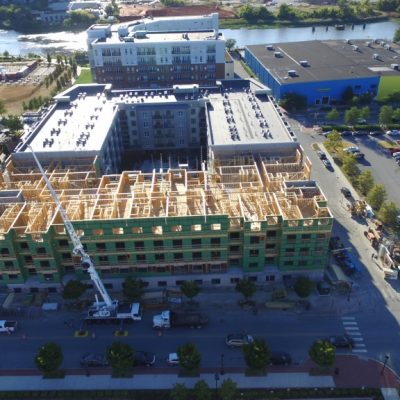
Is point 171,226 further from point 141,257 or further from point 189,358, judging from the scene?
point 189,358

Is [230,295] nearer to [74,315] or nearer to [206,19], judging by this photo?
[74,315]

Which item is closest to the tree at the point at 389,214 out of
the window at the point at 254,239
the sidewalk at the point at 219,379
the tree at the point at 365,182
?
the tree at the point at 365,182

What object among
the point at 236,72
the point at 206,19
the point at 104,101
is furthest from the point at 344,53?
the point at 104,101

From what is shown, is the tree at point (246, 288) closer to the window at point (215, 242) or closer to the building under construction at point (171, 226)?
the building under construction at point (171, 226)

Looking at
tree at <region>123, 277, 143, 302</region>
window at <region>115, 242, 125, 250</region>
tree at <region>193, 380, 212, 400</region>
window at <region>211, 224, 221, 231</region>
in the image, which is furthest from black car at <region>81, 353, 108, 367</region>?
window at <region>211, 224, 221, 231</region>

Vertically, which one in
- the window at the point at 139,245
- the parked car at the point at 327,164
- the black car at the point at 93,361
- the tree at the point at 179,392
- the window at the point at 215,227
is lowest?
the black car at the point at 93,361

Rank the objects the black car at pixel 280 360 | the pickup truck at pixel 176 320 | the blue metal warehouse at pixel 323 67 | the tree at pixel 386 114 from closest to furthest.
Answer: the black car at pixel 280 360, the pickup truck at pixel 176 320, the tree at pixel 386 114, the blue metal warehouse at pixel 323 67

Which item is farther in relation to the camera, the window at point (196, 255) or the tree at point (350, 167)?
the tree at point (350, 167)
